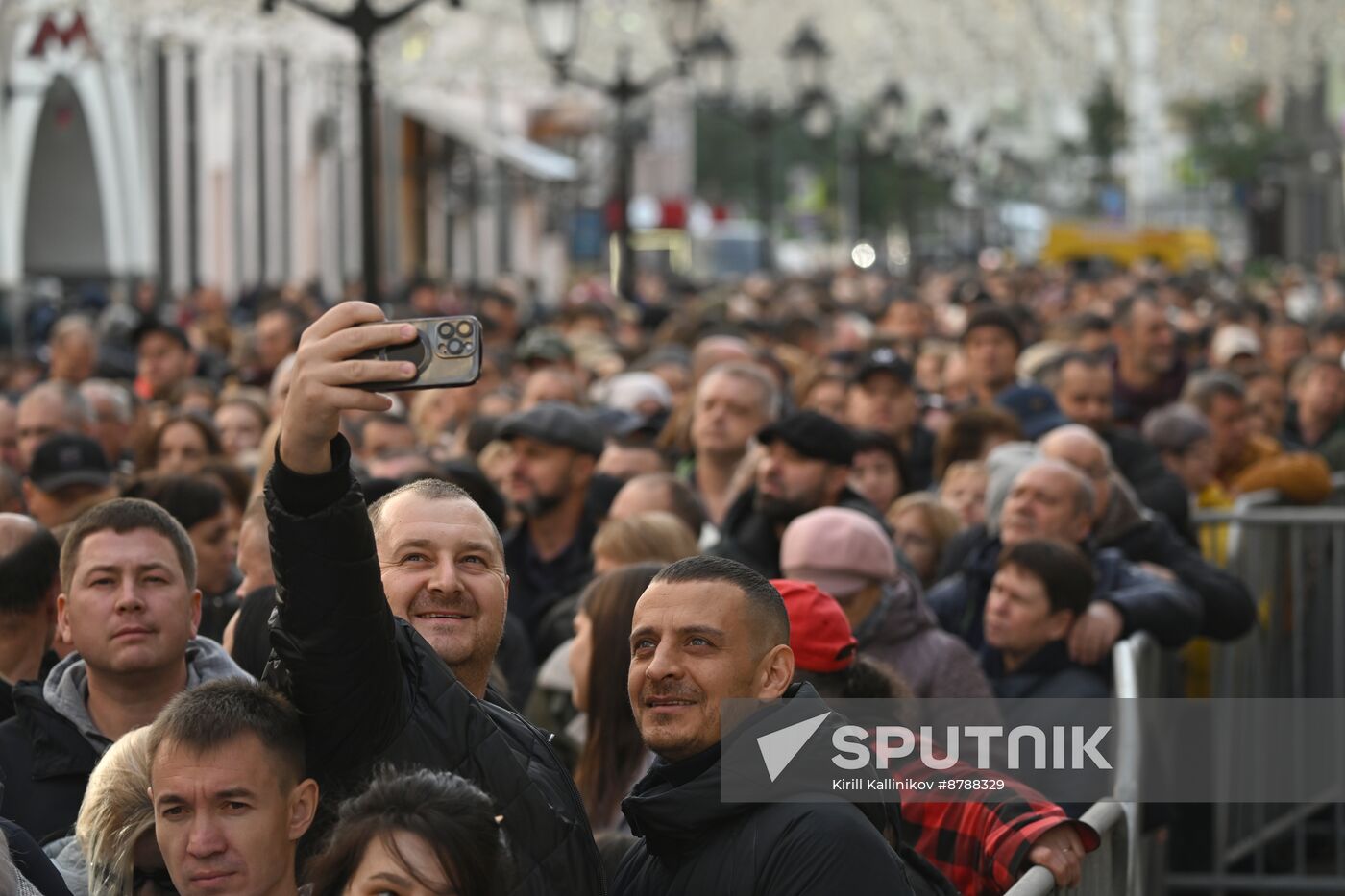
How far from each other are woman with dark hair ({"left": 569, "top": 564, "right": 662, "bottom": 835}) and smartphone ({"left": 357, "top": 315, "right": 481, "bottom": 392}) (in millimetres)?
2514

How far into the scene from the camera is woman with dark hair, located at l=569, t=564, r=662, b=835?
638 cm

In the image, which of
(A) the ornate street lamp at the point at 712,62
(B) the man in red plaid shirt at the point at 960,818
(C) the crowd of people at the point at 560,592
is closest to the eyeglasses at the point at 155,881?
(C) the crowd of people at the point at 560,592

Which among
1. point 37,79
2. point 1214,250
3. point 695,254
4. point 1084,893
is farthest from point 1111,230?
point 1084,893

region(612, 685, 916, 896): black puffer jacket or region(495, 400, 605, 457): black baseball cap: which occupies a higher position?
region(495, 400, 605, 457): black baseball cap

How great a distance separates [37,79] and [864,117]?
1880 centimetres

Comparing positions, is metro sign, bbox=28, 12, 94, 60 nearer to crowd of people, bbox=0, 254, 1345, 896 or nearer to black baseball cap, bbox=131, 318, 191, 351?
crowd of people, bbox=0, 254, 1345, 896

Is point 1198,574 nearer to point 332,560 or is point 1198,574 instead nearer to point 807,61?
point 332,560

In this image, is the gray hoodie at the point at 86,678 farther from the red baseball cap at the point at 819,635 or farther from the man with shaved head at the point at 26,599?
the red baseball cap at the point at 819,635

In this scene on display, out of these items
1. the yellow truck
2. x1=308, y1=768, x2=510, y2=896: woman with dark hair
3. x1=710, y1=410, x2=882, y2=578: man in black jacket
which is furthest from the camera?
the yellow truck

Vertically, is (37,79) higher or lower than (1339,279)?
higher

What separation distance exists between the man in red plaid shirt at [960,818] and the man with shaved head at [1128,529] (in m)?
3.46

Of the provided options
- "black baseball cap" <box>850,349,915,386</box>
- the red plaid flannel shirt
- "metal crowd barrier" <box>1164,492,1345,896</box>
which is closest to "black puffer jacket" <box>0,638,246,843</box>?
the red plaid flannel shirt

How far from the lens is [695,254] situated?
75.3 meters

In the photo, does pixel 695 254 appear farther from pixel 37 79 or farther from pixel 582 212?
pixel 37 79
